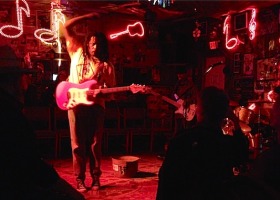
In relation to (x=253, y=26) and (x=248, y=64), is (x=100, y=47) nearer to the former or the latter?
(x=253, y=26)

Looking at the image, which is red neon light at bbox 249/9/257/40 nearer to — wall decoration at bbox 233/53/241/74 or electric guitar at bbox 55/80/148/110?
wall decoration at bbox 233/53/241/74

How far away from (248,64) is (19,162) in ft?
23.7

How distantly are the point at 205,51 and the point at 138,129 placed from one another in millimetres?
2774

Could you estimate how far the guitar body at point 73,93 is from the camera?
4820 millimetres

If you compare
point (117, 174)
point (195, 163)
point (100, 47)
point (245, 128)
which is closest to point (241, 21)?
point (245, 128)

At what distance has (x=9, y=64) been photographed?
2.23 meters

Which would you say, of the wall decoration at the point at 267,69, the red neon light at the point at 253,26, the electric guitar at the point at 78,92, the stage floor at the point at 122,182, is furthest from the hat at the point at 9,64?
the red neon light at the point at 253,26

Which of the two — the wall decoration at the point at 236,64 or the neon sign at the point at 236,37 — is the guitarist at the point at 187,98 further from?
the neon sign at the point at 236,37

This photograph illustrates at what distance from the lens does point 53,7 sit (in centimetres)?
796

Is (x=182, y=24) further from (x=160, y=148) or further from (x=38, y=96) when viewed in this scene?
(x=38, y=96)

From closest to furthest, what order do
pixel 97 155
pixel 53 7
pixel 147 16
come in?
1. pixel 97 155
2. pixel 53 7
3. pixel 147 16

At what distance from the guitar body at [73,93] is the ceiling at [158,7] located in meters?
3.21

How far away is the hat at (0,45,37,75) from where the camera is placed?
2174 mm

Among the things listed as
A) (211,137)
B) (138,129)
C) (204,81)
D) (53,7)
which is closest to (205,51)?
(204,81)
